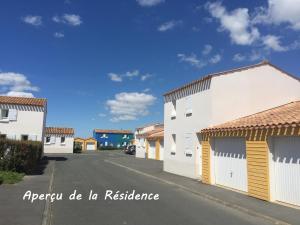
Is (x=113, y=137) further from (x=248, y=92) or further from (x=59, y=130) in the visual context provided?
(x=248, y=92)

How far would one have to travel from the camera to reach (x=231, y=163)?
50.2ft

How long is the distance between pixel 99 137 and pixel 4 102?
58.8 meters

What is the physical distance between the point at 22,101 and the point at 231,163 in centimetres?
2584

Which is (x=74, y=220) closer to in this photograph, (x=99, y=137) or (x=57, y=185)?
(x=57, y=185)

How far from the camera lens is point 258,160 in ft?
42.5

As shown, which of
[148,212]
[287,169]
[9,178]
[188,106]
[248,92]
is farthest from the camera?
[188,106]

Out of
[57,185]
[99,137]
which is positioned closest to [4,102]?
[57,185]

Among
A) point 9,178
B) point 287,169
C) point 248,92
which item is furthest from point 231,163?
point 9,178

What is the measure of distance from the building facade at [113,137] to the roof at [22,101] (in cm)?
5626

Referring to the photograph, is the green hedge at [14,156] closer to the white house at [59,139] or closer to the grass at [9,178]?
the grass at [9,178]

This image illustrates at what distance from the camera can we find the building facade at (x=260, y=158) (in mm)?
11466

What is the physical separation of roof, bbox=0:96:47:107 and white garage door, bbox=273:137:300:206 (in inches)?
1075

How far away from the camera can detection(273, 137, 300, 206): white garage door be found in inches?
443

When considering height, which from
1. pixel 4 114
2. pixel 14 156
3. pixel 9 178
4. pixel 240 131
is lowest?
pixel 9 178
